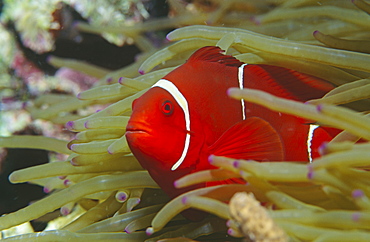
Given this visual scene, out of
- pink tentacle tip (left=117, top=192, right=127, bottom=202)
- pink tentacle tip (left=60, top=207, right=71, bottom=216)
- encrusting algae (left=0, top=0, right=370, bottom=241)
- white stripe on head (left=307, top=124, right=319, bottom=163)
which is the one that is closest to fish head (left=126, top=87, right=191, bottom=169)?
encrusting algae (left=0, top=0, right=370, bottom=241)

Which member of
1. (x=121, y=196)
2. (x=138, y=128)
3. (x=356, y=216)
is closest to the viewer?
(x=356, y=216)

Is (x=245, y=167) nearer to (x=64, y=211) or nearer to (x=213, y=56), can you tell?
(x=213, y=56)

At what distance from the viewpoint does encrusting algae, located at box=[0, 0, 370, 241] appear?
69 cm

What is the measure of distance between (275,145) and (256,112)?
0.14m

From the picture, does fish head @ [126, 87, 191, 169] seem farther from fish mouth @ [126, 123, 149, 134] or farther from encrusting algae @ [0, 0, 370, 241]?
encrusting algae @ [0, 0, 370, 241]

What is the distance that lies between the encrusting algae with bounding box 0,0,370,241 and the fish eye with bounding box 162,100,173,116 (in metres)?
0.21

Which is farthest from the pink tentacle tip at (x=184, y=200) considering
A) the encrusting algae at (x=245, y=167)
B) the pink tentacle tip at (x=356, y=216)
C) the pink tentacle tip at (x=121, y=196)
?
the pink tentacle tip at (x=121, y=196)

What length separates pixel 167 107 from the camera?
946 mm

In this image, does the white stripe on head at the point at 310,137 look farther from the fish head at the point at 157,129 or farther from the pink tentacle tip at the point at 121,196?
the pink tentacle tip at the point at 121,196

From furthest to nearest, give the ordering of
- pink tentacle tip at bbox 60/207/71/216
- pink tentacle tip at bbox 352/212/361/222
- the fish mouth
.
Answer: pink tentacle tip at bbox 60/207/71/216
the fish mouth
pink tentacle tip at bbox 352/212/361/222

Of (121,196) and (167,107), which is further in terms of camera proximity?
(121,196)

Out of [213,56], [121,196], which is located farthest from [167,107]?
[121,196]

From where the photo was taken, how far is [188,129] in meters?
0.97

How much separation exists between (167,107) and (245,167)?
1.00ft
